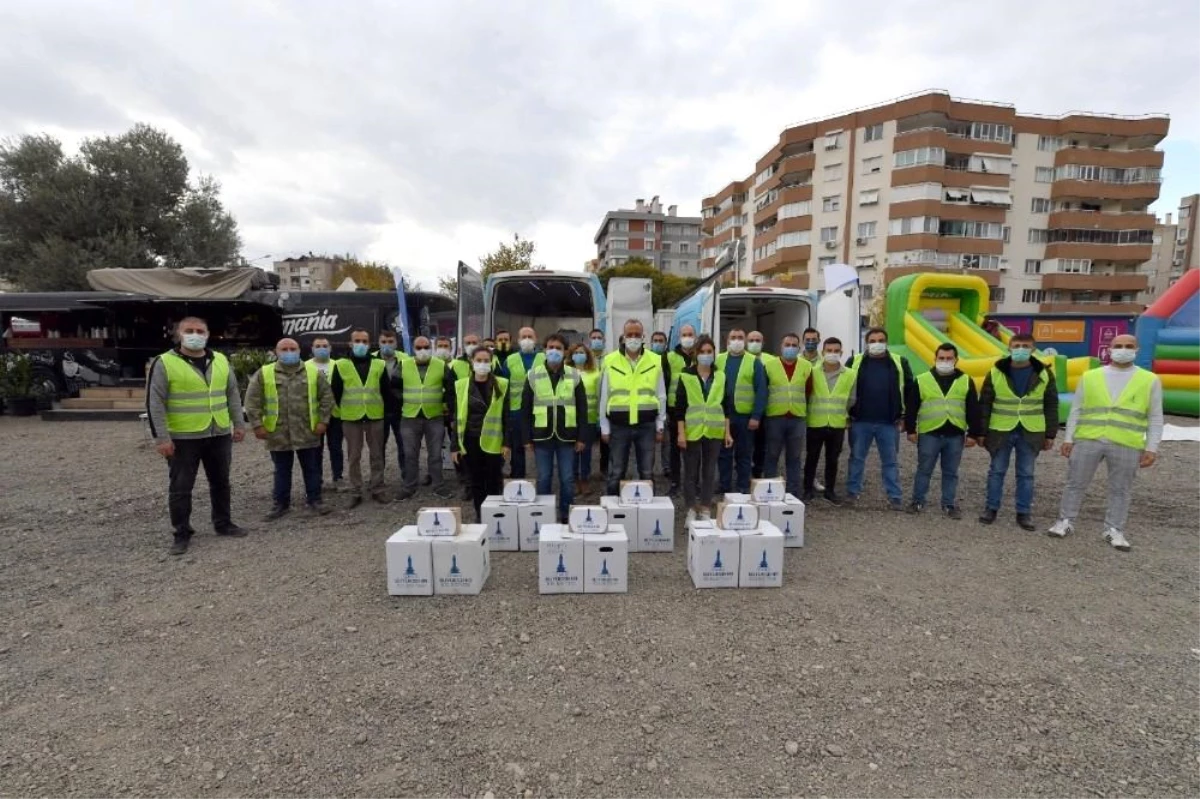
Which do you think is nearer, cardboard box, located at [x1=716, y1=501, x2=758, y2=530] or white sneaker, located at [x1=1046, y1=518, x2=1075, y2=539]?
cardboard box, located at [x1=716, y1=501, x2=758, y2=530]

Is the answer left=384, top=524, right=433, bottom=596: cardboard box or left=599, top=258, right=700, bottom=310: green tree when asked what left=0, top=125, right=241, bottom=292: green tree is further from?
left=599, top=258, right=700, bottom=310: green tree

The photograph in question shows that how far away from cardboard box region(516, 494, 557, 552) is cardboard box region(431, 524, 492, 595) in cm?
83

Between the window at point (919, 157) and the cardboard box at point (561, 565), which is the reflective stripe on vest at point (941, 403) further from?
the window at point (919, 157)

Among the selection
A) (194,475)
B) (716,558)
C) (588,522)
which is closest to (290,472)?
(194,475)

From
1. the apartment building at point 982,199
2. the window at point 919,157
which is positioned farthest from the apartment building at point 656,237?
the window at point 919,157

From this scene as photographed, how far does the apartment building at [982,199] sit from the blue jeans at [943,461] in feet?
114

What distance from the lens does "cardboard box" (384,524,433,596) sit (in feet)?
12.9

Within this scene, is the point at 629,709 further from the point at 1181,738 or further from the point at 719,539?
the point at 1181,738

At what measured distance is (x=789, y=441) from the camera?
606cm

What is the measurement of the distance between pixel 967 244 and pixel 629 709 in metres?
45.6

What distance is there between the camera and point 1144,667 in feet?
10.3

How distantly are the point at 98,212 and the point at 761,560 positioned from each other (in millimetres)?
26867

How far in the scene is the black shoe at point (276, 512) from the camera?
559cm

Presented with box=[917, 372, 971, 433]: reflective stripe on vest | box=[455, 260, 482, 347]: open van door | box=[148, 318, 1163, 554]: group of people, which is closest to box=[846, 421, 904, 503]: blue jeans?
box=[148, 318, 1163, 554]: group of people
